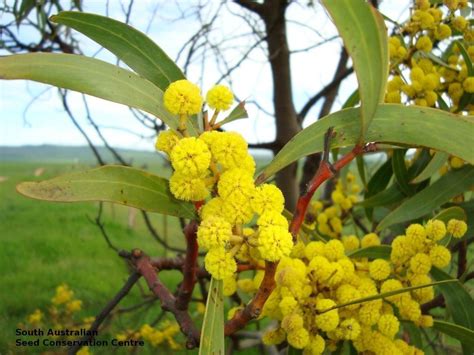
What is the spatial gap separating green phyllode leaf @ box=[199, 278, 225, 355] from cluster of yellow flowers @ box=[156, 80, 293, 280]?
0.10 feet

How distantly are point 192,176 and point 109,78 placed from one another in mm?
130

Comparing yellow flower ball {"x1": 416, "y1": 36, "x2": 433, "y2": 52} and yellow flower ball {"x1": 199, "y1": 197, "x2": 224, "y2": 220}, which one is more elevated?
yellow flower ball {"x1": 416, "y1": 36, "x2": 433, "y2": 52}

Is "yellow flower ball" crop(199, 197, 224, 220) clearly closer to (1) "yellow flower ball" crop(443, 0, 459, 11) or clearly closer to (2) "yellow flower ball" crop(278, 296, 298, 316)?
(2) "yellow flower ball" crop(278, 296, 298, 316)

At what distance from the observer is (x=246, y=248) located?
639 mm

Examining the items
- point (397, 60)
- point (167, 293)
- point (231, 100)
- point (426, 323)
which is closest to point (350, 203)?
point (397, 60)

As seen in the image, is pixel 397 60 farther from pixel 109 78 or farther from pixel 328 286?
pixel 109 78

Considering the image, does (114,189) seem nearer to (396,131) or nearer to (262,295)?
(262,295)

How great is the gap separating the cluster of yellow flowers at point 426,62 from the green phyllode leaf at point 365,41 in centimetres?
46

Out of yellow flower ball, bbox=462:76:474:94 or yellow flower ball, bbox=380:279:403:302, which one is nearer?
yellow flower ball, bbox=380:279:403:302

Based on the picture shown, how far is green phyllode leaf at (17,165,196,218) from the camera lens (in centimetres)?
48

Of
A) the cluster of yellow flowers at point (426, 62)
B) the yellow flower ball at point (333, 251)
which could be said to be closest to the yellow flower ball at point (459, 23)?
the cluster of yellow flowers at point (426, 62)

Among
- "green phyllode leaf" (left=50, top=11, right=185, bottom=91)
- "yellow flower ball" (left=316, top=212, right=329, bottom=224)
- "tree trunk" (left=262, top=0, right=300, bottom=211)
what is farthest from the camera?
"tree trunk" (left=262, top=0, right=300, bottom=211)

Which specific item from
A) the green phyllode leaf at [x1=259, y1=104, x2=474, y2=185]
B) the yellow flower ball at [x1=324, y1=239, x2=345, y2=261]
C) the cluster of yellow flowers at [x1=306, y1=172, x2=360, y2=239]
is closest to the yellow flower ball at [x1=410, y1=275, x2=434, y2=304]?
the yellow flower ball at [x1=324, y1=239, x2=345, y2=261]

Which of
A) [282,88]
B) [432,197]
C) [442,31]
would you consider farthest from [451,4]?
[282,88]
